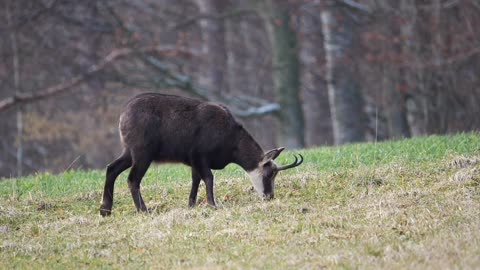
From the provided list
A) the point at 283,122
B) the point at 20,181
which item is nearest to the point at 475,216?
the point at 20,181

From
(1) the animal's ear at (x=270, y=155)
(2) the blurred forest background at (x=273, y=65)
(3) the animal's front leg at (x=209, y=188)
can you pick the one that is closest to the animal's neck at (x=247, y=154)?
(1) the animal's ear at (x=270, y=155)

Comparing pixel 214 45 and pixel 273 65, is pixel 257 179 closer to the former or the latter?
pixel 273 65

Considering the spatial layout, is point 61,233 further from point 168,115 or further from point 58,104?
point 58,104

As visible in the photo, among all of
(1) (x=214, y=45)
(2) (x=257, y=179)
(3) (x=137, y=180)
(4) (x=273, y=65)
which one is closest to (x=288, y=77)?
(4) (x=273, y=65)

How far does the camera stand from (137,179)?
12.1 metres

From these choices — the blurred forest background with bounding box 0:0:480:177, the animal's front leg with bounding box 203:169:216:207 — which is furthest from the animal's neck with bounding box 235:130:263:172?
the blurred forest background with bounding box 0:0:480:177

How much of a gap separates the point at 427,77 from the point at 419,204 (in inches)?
600

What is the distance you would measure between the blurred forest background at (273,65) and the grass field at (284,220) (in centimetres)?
1129

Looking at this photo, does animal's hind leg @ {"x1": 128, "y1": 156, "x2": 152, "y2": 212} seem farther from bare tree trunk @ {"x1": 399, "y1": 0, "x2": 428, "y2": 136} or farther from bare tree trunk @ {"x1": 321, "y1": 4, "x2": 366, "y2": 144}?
bare tree trunk @ {"x1": 321, "y1": 4, "x2": 366, "y2": 144}

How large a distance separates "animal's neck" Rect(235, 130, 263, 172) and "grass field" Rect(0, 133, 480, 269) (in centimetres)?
38

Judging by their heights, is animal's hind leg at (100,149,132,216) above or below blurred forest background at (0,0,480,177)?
above

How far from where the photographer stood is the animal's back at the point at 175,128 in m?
12.1

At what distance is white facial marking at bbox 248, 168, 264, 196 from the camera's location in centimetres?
1260

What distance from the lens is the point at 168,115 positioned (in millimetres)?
12273
